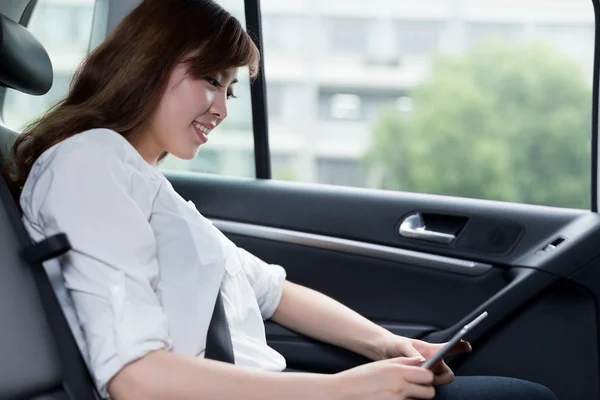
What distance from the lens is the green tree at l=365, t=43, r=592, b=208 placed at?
883 inches

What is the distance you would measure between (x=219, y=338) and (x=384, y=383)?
0.81 feet

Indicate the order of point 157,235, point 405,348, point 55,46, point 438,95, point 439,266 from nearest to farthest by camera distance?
point 157,235
point 405,348
point 55,46
point 439,266
point 438,95

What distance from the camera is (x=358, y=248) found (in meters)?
2.01

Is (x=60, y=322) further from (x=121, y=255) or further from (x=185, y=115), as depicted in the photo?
(x=185, y=115)

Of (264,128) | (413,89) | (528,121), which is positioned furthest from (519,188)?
(264,128)

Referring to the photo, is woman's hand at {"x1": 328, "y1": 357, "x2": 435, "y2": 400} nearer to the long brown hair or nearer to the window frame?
the long brown hair

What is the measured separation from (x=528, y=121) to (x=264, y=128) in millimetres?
21619

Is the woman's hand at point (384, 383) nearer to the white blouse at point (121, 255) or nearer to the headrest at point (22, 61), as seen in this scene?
the white blouse at point (121, 255)

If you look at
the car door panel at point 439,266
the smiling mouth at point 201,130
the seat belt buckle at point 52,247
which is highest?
the smiling mouth at point 201,130

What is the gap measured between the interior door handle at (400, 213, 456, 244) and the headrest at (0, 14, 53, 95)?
0.93 m

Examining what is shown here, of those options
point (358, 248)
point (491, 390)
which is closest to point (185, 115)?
point (491, 390)

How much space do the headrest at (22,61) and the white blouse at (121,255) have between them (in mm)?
227

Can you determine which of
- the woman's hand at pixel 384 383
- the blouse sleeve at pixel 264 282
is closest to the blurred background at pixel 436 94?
the blouse sleeve at pixel 264 282

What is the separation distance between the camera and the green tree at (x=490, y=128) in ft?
73.6
